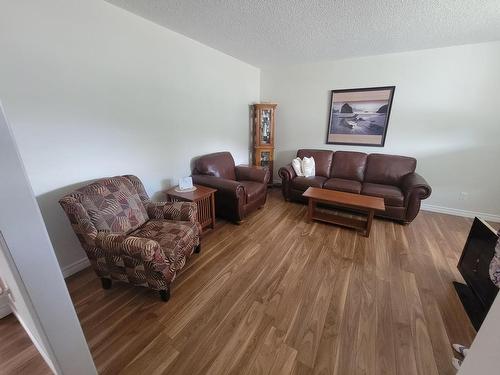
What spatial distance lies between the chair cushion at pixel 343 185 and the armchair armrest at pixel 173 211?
2.16 meters

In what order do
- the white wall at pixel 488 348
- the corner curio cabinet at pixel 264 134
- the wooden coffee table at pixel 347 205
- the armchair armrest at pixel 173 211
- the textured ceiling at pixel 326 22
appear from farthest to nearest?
the corner curio cabinet at pixel 264 134 < the wooden coffee table at pixel 347 205 < the armchair armrest at pixel 173 211 < the textured ceiling at pixel 326 22 < the white wall at pixel 488 348

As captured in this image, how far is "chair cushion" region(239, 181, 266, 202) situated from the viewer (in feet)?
9.34

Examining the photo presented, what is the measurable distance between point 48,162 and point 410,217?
3995 millimetres

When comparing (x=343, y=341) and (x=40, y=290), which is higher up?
(x=40, y=290)

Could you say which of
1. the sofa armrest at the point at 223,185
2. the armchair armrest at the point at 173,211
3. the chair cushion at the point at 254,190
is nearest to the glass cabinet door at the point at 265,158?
the chair cushion at the point at 254,190

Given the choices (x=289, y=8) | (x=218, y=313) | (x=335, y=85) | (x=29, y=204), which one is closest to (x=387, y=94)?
(x=335, y=85)

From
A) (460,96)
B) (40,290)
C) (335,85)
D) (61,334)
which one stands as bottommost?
(61,334)

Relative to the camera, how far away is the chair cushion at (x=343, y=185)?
3.04m

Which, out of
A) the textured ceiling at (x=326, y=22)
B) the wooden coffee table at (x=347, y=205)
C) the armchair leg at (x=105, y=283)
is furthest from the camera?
the wooden coffee table at (x=347, y=205)

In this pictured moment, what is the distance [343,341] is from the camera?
1.32 meters

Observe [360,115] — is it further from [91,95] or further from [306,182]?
[91,95]

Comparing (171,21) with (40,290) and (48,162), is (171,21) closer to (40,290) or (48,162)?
(48,162)

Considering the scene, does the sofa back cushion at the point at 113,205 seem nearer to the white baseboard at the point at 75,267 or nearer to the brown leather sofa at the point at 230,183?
the white baseboard at the point at 75,267

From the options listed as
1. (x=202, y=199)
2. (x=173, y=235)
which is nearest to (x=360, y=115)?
(x=202, y=199)
